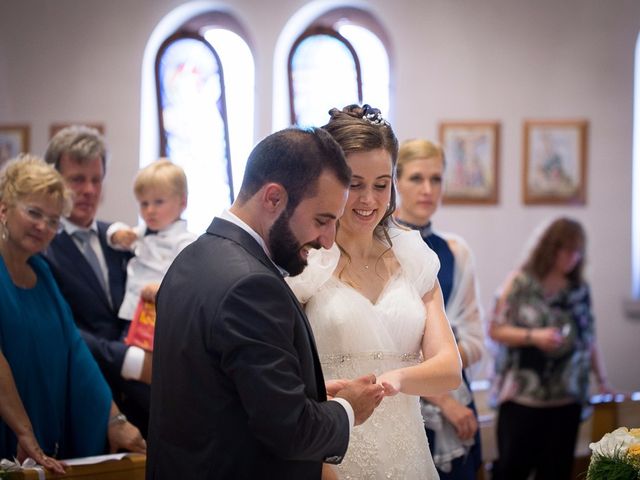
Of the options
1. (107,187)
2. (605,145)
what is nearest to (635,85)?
(605,145)

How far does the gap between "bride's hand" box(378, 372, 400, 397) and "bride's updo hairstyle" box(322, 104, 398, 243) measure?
0.64m

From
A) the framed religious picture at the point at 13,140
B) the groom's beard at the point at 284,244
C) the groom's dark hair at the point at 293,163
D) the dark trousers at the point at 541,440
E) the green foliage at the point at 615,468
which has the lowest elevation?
the dark trousers at the point at 541,440

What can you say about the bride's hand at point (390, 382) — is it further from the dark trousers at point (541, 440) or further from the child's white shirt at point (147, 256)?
the dark trousers at point (541, 440)

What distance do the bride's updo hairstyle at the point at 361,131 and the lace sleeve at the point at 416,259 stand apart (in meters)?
0.19

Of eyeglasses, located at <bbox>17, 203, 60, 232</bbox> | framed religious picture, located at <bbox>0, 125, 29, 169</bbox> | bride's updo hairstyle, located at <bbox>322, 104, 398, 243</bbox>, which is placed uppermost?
framed religious picture, located at <bbox>0, 125, 29, 169</bbox>

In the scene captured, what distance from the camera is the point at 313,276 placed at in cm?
300

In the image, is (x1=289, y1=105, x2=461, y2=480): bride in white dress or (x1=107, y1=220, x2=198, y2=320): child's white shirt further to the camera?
(x1=107, y1=220, x2=198, y2=320): child's white shirt

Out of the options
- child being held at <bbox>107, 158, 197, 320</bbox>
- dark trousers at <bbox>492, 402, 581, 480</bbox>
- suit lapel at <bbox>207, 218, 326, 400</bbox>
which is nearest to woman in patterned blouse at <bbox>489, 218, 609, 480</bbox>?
dark trousers at <bbox>492, 402, 581, 480</bbox>

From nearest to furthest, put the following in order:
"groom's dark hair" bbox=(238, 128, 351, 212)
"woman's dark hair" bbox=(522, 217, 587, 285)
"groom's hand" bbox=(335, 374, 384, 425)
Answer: "groom's dark hair" bbox=(238, 128, 351, 212) < "groom's hand" bbox=(335, 374, 384, 425) < "woman's dark hair" bbox=(522, 217, 587, 285)

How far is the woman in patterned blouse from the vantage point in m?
6.17

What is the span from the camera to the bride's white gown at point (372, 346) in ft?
9.78

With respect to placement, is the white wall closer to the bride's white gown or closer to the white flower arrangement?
the bride's white gown

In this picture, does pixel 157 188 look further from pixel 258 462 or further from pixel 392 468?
pixel 258 462

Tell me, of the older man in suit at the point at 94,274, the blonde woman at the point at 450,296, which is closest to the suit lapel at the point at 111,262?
the older man in suit at the point at 94,274
